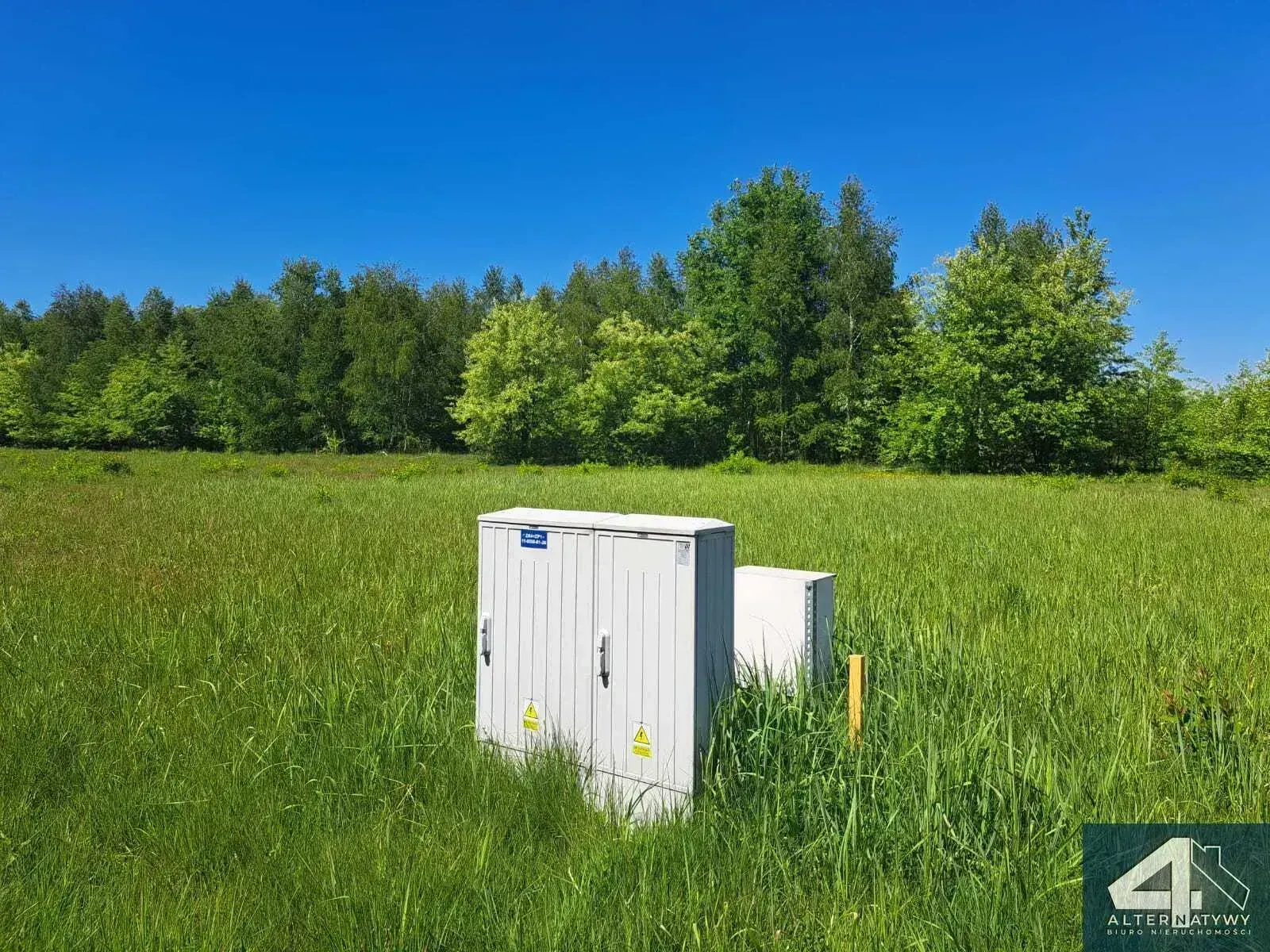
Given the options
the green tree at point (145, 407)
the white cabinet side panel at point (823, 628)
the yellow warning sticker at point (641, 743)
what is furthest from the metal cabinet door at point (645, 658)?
the green tree at point (145, 407)

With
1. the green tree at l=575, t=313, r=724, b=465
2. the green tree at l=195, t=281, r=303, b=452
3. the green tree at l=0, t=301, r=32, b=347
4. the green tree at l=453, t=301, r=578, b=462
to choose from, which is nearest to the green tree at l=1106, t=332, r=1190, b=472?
the green tree at l=575, t=313, r=724, b=465

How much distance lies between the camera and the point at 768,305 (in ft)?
145

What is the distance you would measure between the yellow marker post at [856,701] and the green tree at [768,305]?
137ft

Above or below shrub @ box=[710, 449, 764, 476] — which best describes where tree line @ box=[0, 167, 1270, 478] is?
above

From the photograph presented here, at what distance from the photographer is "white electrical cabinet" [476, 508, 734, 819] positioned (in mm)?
3283

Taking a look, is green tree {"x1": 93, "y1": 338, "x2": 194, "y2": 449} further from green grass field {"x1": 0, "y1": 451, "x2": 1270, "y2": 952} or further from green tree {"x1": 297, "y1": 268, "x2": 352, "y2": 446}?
green grass field {"x1": 0, "y1": 451, "x2": 1270, "y2": 952}

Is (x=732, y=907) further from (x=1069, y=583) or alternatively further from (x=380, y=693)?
(x=1069, y=583)

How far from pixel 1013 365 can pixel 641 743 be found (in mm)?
39672

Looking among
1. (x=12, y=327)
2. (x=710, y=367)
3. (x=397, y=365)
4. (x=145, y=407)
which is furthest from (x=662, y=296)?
(x=12, y=327)

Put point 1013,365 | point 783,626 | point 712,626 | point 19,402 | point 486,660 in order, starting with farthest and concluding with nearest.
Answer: point 19,402
point 1013,365
point 783,626
point 486,660
point 712,626

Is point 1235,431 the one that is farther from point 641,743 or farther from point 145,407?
point 145,407

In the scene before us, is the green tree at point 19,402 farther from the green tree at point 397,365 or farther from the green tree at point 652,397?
the green tree at point 652,397

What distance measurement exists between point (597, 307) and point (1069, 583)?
5526cm

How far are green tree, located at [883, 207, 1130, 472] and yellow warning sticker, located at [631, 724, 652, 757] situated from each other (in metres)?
37.3
